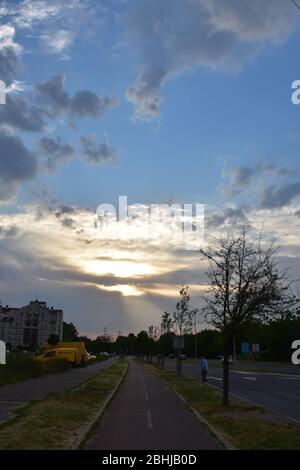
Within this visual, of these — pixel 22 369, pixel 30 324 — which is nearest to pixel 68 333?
pixel 30 324

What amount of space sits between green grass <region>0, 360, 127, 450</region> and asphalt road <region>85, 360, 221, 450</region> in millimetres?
580

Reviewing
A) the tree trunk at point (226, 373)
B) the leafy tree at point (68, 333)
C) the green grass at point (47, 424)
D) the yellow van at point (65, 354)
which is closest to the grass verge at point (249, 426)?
the tree trunk at point (226, 373)

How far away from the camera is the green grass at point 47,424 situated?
35.2ft

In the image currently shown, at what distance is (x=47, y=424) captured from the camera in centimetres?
1346

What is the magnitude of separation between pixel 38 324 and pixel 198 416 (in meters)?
169

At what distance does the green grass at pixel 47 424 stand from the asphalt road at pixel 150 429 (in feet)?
1.90

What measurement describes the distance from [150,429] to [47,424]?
2437 millimetres

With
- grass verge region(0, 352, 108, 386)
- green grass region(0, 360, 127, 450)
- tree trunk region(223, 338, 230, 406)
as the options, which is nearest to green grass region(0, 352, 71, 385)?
grass verge region(0, 352, 108, 386)

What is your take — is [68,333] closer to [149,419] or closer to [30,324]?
[30,324]

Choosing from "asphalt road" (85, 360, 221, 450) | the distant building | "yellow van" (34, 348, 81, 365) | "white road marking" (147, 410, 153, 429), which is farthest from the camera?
the distant building

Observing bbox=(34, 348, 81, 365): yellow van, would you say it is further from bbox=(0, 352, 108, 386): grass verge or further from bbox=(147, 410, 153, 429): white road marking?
bbox=(147, 410, 153, 429): white road marking

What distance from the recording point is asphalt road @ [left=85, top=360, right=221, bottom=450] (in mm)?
11422
